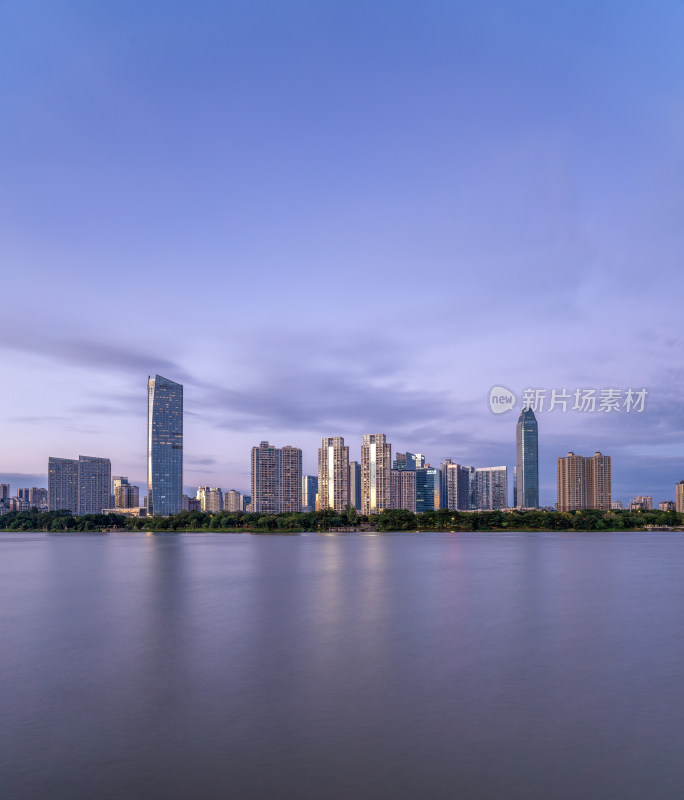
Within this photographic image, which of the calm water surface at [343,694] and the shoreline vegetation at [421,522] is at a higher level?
the calm water surface at [343,694]

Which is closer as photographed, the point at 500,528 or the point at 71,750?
the point at 71,750

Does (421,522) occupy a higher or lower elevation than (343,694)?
lower

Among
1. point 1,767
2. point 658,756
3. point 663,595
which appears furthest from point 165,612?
point 663,595

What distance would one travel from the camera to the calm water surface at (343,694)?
38.0ft

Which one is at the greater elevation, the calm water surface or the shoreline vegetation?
the calm water surface

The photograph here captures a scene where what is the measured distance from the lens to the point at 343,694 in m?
17.0

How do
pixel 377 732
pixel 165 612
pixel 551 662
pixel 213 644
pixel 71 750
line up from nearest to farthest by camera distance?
pixel 71 750, pixel 377 732, pixel 551 662, pixel 213 644, pixel 165 612

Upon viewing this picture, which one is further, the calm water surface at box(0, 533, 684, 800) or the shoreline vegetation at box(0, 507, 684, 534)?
the shoreline vegetation at box(0, 507, 684, 534)

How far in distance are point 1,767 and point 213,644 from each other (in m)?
11.7

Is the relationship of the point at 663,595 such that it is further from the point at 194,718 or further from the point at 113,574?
the point at 113,574

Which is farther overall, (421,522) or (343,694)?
(421,522)

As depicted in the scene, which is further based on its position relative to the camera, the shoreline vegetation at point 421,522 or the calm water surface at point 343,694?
the shoreline vegetation at point 421,522

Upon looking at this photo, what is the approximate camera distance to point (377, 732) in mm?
13914

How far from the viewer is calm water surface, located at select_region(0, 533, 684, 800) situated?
11.6m
